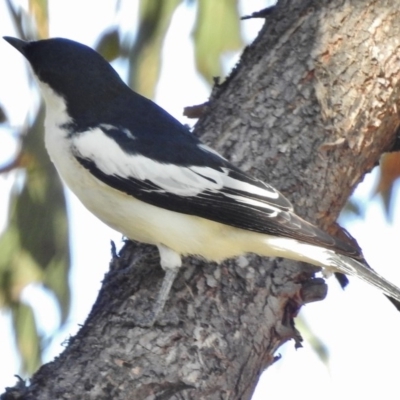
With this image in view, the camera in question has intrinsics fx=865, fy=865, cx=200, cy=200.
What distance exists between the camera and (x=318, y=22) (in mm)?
2562

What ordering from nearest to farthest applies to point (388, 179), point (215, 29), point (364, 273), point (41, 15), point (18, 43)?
1. point (364, 273)
2. point (18, 43)
3. point (41, 15)
4. point (215, 29)
5. point (388, 179)

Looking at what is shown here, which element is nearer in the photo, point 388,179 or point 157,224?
point 157,224

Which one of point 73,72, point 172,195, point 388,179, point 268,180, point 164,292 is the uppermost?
point 388,179

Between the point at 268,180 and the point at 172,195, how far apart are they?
0.31 m

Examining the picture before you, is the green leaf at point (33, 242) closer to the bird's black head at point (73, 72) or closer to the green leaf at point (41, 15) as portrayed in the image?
the green leaf at point (41, 15)

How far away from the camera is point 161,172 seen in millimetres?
2244

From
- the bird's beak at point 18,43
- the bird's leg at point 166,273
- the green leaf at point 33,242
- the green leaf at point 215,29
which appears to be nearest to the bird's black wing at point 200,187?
the bird's leg at point 166,273

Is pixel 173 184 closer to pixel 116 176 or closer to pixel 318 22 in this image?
pixel 116 176

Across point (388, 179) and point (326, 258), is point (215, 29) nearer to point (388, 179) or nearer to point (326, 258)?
point (388, 179)

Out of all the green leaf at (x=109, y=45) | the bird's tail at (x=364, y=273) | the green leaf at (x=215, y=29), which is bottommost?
the bird's tail at (x=364, y=273)

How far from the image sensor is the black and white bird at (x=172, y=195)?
2168 mm

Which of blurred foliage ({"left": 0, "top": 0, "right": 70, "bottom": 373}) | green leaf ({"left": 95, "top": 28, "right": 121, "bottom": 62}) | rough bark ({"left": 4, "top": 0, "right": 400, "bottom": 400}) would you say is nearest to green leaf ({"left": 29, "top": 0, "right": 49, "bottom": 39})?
blurred foliage ({"left": 0, "top": 0, "right": 70, "bottom": 373})

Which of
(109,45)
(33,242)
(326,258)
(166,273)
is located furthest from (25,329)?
(326,258)

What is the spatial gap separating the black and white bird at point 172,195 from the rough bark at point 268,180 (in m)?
0.08
